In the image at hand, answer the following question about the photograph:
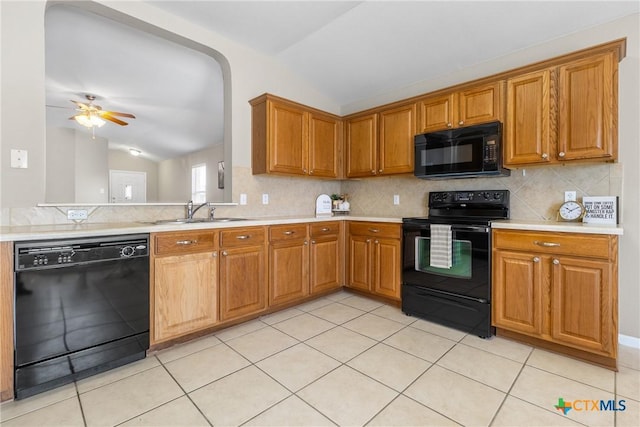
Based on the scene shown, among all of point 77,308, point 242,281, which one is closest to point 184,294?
point 242,281

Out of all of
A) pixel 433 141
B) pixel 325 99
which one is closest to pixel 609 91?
pixel 433 141

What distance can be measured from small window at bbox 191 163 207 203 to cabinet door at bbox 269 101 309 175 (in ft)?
2.82

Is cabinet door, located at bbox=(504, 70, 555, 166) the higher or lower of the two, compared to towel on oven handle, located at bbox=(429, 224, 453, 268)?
higher

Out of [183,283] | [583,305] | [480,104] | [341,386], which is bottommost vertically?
[341,386]

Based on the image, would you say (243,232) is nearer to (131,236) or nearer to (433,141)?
(131,236)

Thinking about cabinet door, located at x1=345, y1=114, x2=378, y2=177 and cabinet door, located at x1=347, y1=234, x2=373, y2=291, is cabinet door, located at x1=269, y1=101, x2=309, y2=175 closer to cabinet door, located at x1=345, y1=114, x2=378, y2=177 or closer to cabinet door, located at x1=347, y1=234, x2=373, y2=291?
cabinet door, located at x1=345, y1=114, x2=378, y2=177

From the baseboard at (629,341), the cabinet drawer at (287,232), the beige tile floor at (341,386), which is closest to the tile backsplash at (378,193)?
the cabinet drawer at (287,232)

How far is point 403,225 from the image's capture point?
9.62 ft

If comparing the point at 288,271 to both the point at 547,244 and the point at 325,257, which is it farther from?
the point at 547,244

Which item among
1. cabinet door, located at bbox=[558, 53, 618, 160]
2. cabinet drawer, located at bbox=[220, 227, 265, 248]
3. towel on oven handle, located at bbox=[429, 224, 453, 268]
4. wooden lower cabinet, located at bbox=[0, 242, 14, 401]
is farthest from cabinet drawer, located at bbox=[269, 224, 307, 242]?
cabinet door, located at bbox=[558, 53, 618, 160]

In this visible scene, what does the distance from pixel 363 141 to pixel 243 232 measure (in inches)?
75.1

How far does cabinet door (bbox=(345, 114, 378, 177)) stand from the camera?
140 inches

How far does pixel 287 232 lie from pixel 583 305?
2328 mm

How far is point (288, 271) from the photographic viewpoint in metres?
2.97
